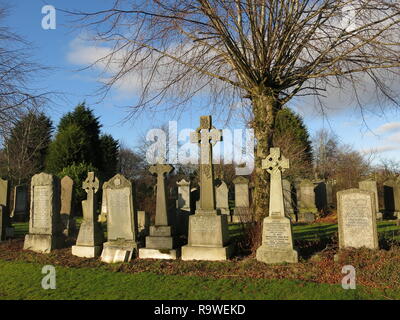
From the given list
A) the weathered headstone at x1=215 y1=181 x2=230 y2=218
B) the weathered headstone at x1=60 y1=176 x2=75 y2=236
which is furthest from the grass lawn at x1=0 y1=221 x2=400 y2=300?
the weathered headstone at x1=215 y1=181 x2=230 y2=218

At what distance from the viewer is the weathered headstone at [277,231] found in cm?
752

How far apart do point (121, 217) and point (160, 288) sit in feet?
11.9

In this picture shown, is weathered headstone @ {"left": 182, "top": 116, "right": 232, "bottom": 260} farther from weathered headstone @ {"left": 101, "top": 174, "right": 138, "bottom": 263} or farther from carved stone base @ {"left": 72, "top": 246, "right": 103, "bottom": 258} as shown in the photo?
carved stone base @ {"left": 72, "top": 246, "right": 103, "bottom": 258}

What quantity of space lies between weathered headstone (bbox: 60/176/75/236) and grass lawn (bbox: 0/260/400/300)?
662 centimetres

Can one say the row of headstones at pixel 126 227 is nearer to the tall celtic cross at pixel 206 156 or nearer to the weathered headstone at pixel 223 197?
the tall celtic cross at pixel 206 156

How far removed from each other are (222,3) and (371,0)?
3517 mm

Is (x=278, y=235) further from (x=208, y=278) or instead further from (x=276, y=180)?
(x=208, y=278)

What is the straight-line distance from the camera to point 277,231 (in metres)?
7.66

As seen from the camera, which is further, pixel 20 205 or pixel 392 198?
pixel 20 205

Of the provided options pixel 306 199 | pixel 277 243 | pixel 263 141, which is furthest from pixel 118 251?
pixel 306 199

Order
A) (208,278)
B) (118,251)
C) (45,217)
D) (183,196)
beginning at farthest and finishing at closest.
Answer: (183,196), (45,217), (118,251), (208,278)

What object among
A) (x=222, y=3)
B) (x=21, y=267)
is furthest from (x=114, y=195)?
(x=222, y=3)

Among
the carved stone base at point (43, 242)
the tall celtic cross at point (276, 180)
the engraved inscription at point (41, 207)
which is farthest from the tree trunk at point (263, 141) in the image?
the engraved inscription at point (41, 207)
